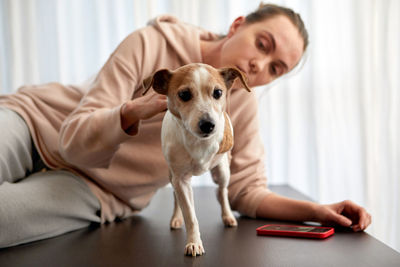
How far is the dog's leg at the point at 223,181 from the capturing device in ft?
2.87

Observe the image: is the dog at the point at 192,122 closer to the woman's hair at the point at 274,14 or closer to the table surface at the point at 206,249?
the table surface at the point at 206,249

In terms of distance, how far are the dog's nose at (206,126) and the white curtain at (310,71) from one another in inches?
67.7

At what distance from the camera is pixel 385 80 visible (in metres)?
2.29

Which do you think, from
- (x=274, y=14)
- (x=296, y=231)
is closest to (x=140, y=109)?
(x=296, y=231)

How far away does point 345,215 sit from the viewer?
1.02m

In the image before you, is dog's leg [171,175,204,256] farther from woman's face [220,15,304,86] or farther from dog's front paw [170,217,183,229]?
woman's face [220,15,304,86]

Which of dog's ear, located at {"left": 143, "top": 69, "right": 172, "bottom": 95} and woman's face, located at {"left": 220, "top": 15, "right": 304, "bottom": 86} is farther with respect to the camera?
woman's face, located at {"left": 220, "top": 15, "right": 304, "bottom": 86}

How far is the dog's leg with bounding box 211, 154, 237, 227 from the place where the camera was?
0.87 metres

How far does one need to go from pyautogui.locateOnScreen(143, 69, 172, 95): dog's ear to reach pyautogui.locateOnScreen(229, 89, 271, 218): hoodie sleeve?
0.54 metres

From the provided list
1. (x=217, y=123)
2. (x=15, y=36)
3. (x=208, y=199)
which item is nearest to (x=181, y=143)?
(x=217, y=123)

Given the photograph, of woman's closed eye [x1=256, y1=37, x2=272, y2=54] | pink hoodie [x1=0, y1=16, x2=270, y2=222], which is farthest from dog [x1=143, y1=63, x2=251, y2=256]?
woman's closed eye [x1=256, y1=37, x2=272, y2=54]

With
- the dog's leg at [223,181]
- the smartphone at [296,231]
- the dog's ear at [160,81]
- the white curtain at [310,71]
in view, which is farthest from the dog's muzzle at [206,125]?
the white curtain at [310,71]

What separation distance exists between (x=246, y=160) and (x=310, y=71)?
1.28 metres

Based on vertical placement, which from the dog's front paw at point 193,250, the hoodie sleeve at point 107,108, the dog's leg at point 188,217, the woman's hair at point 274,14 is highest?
the woman's hair at point 274,14
